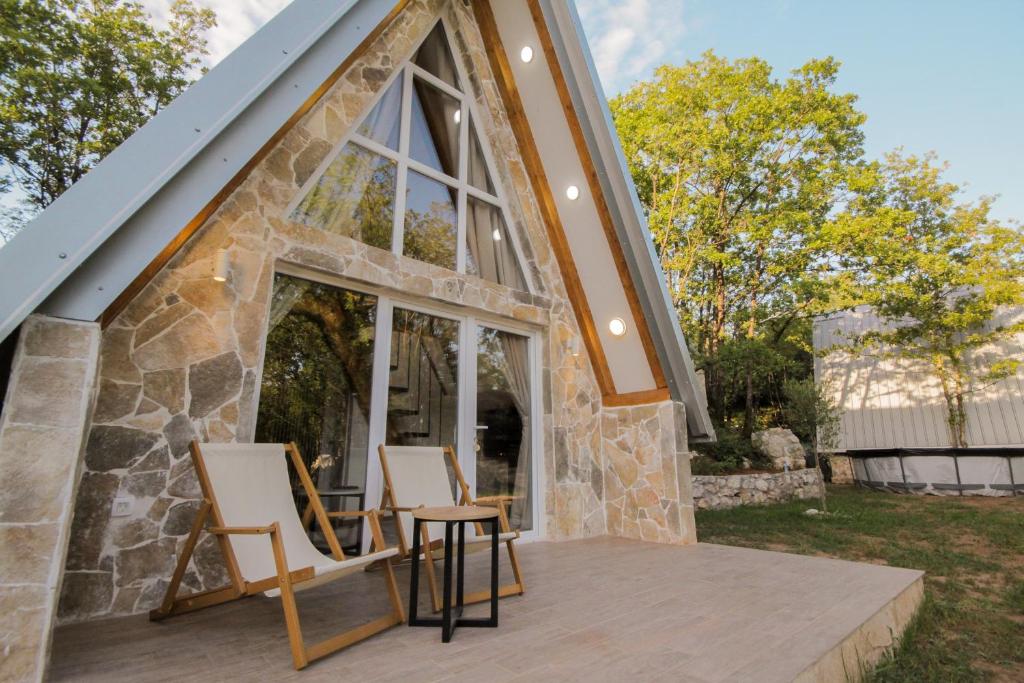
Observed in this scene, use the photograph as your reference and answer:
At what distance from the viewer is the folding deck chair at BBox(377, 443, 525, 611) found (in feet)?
10.1

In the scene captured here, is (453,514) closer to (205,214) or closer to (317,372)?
(317,372)

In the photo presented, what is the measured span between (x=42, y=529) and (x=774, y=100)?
1509 centimetres

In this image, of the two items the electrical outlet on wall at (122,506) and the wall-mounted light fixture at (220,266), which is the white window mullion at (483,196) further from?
the electrical outlet on wall at (122,506)

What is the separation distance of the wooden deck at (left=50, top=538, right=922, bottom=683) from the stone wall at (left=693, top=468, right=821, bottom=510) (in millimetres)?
5789

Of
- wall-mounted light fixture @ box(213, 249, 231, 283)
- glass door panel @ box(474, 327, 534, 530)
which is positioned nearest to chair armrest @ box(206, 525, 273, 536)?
wall-mounted light fixture @ box(213, 249, 231, 283)

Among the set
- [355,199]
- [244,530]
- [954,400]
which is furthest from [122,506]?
[954,400]

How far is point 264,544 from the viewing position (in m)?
2.68

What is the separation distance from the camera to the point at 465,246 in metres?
5.34

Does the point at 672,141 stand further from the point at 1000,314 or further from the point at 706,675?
the point at 706,675

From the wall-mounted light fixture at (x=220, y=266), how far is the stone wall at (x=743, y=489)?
28.1 ft

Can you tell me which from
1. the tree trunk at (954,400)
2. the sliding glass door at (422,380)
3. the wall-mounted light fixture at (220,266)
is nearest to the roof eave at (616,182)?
the sliding glass door at (422,380)

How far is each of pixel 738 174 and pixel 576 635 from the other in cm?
1292

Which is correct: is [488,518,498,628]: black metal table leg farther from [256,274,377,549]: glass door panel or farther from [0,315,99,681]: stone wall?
[0,315,99,681]: stone wall

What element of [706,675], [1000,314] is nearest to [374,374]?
[706,675]
